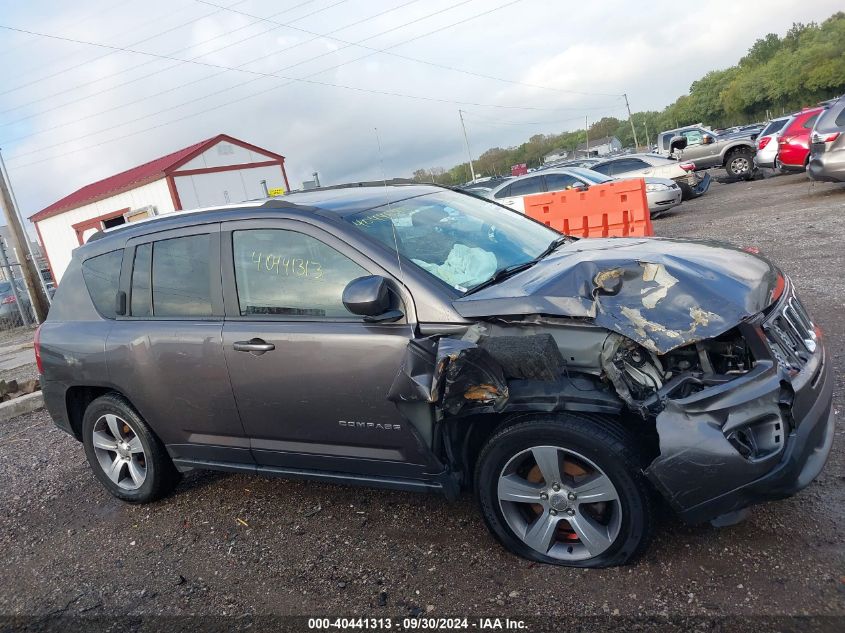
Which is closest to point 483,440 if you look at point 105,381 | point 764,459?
point 764,459

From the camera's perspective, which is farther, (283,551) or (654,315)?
(283,551)

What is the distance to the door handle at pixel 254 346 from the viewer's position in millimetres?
3369

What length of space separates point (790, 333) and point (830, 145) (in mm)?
9920

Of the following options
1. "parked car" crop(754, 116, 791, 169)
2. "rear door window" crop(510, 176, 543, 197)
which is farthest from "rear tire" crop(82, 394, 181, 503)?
"parked car" crop(754, 116, 791, 169)

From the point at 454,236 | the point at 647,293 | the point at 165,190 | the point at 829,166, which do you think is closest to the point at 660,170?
the point at 829,166

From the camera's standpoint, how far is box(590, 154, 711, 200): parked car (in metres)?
15.8

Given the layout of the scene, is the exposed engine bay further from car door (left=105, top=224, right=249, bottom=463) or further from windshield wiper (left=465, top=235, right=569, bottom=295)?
car door (left=105, top=224, right=249, bottom=463)

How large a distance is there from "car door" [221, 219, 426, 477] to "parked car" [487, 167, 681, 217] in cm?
1030

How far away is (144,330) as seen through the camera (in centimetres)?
390

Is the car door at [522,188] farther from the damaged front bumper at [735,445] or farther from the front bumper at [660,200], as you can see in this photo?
the damaged front bumper at [735,445]

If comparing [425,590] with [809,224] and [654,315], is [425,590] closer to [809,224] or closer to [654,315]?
[654,315]

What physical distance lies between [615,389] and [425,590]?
1.26 meters

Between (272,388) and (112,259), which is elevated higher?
(112,259)

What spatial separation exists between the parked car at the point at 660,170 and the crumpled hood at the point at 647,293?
44.5 ft
